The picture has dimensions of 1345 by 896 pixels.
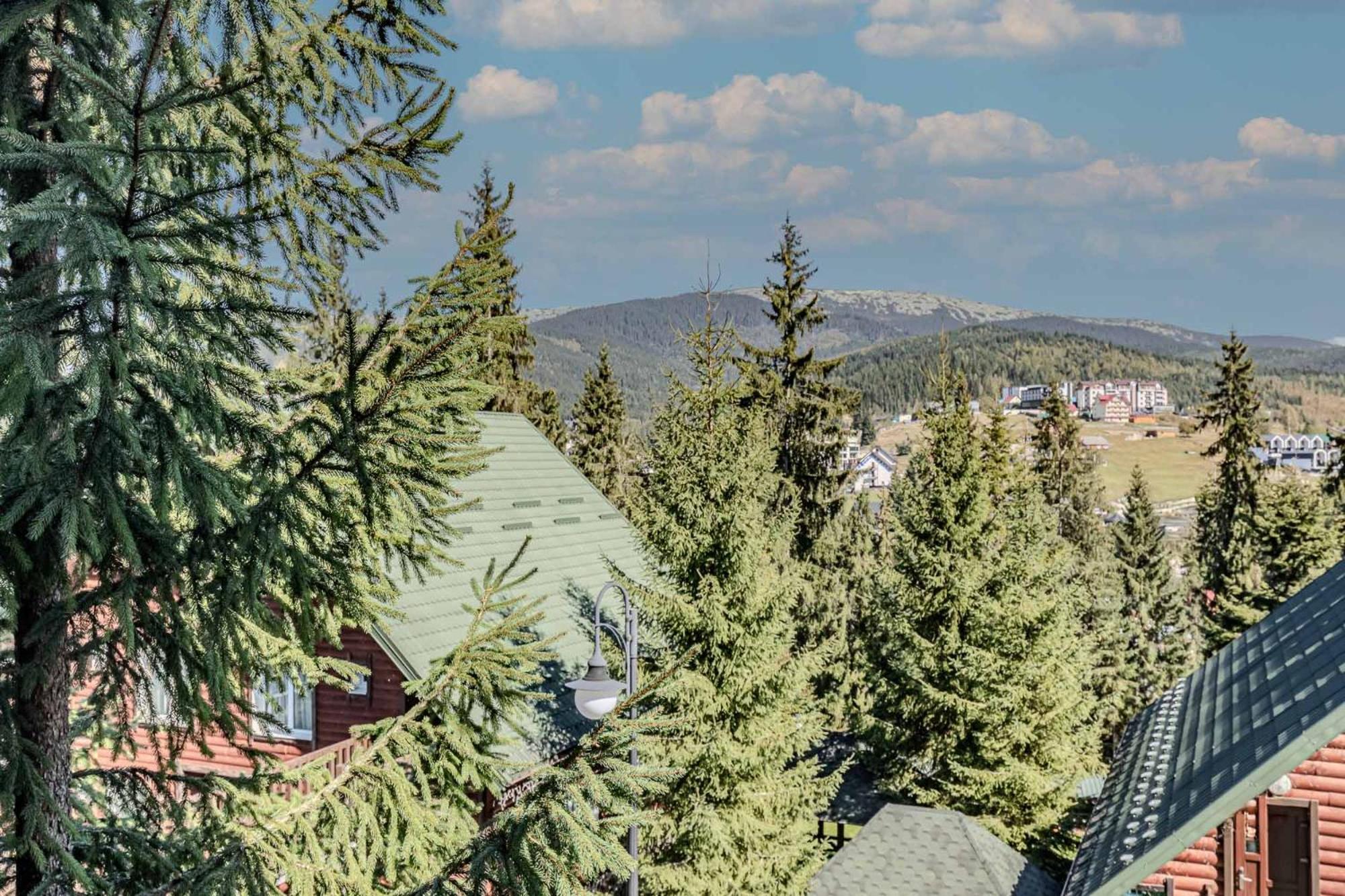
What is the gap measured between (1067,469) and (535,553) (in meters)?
45.7

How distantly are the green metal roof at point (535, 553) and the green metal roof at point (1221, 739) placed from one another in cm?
805

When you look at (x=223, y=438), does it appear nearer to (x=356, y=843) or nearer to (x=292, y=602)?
(x=292, y=602)

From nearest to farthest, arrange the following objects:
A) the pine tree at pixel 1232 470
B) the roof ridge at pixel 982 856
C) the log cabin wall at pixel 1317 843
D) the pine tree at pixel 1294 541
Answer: the log cabin wall at pixel 1317 843 < the roof ridge at pixel 982 856 < the pine tree at pixel 1294 541 < the pine tree at pixel 1232 470

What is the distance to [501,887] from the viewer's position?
15.4 feet

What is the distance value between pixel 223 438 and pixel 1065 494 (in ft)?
189

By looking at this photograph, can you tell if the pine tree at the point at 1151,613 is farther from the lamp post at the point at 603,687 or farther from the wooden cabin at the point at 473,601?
the lamp post at the point at 603,687

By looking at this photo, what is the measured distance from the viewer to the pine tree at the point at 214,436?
4.12 m

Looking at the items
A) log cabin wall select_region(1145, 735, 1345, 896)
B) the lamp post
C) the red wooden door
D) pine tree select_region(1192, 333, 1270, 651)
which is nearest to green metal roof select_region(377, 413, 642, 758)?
the lamp post

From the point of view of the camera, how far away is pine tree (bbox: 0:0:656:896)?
13.5ft

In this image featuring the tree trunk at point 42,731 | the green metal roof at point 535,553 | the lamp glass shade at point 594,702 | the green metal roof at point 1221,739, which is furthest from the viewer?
the green metal roof at point 535,553

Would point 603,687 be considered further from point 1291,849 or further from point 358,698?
point 1291,849

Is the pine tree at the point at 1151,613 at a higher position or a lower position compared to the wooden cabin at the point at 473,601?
lower

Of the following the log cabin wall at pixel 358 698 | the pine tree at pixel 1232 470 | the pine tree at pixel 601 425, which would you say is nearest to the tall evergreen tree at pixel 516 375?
the pine tree at pixel 601 425

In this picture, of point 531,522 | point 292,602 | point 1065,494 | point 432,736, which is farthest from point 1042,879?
point 1065,494
